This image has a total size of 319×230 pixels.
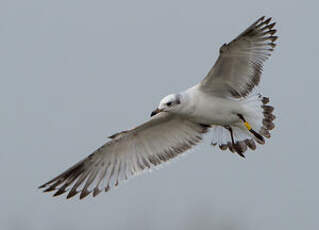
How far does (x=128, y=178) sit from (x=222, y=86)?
166 centimetres

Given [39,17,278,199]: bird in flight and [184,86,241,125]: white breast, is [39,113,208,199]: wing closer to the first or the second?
[39,17,278,199]: bird in flight

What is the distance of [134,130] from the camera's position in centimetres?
823

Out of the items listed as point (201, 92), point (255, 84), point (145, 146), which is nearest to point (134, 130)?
A: point (145, 146)

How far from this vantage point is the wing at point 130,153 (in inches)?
325

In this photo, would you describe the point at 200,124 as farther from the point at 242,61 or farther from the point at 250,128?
the point at 242,61

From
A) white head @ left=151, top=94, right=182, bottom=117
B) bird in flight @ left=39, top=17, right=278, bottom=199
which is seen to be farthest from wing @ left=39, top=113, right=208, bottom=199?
white head @ left=151, top=94, right=182, bottom=117

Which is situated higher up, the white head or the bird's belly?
the white head

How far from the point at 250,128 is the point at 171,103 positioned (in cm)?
129

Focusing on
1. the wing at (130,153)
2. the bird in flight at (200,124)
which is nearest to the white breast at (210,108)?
the bird in flight at (200,124)

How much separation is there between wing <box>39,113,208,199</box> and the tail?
303 millimetres

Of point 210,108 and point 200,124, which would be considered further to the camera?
point 200,124

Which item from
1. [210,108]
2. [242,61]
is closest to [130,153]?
[210,108]

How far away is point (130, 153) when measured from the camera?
8.47 m

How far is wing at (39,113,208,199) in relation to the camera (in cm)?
827
